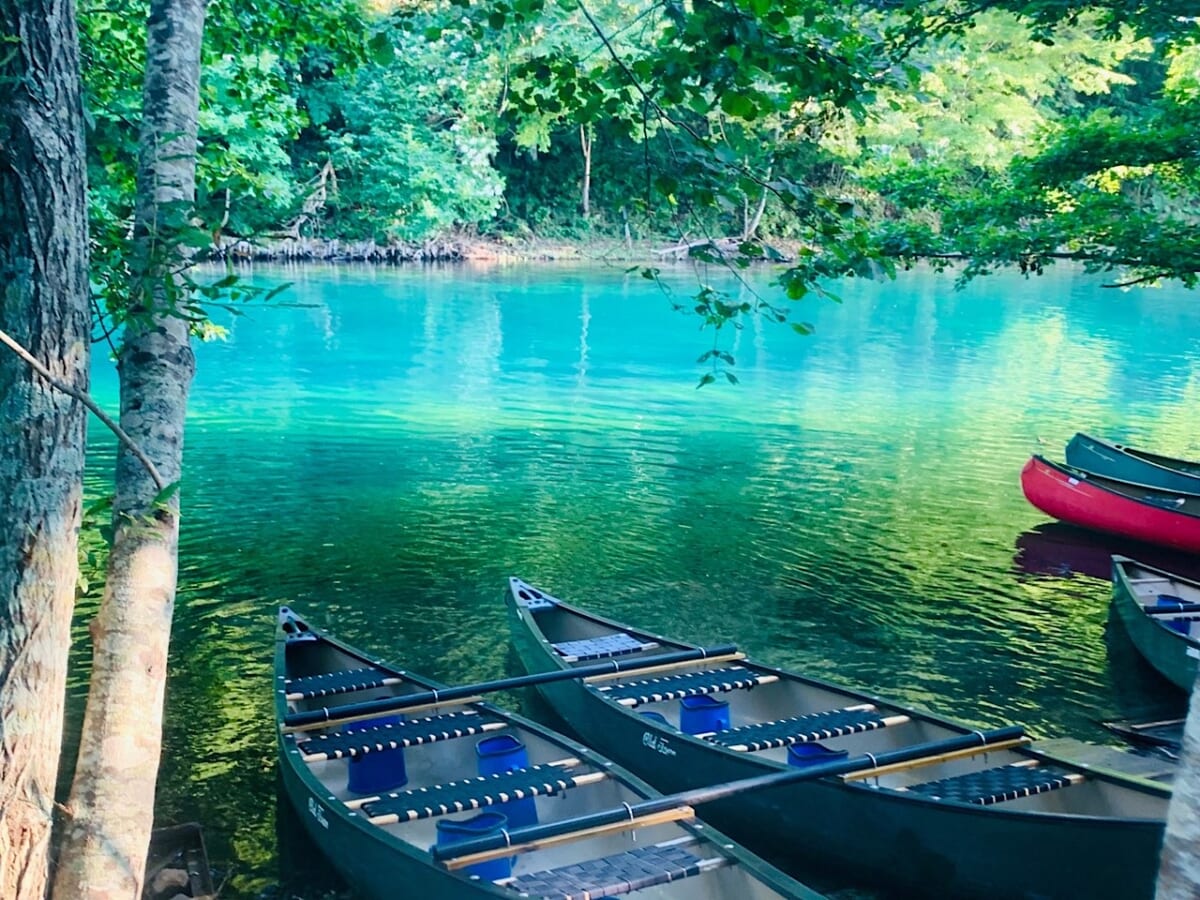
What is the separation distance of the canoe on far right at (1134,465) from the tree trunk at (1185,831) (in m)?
11.5

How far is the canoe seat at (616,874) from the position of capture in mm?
4512

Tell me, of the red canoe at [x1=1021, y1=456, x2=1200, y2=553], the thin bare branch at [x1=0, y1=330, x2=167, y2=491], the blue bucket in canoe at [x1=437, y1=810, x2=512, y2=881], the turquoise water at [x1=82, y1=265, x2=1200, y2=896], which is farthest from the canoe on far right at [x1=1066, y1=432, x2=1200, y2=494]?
the thin bare branch at [x1=0, y1=330, x2=167, y2=491]

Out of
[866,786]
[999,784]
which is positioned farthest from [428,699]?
[999,784]

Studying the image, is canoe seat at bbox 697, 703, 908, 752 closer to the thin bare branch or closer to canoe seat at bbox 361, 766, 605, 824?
canoe seat at bbox 361, 766, 605, 824

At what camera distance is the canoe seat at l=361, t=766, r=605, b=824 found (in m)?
5.29

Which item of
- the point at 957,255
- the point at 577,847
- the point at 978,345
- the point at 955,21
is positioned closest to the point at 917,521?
the point at 957,255

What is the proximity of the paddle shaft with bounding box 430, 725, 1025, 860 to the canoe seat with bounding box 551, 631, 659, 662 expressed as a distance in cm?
217

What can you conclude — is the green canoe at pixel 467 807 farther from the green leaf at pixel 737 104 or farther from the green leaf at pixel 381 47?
the green leaf at pixel 381 47

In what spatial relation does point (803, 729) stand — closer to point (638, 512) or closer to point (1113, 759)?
point (1113, 759)

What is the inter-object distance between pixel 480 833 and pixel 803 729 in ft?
6.92

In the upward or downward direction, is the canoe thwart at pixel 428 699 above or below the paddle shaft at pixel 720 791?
below

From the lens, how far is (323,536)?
12.0 m

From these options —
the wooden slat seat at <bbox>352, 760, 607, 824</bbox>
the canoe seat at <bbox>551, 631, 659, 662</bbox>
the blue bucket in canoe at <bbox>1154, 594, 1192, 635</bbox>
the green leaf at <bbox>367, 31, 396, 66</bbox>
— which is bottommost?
the canoe seat at <bbox>551, 631, 659, 662</bbox>

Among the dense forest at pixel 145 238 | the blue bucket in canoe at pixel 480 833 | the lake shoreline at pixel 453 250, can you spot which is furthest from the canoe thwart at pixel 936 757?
the lake shoreline at pixel 453 250
